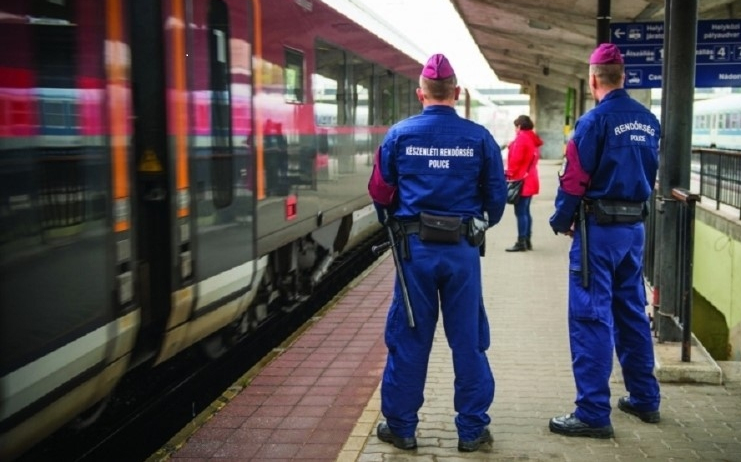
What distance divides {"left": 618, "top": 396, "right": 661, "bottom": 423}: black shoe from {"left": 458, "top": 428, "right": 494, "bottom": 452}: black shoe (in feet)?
2.99

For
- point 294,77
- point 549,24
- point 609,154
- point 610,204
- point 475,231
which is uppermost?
point 549,24

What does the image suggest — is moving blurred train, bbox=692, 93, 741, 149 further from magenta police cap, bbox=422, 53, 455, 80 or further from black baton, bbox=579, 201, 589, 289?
magenta police cap, bbox=422, 53, 455, 80

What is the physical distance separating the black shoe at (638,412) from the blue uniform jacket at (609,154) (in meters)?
1.09

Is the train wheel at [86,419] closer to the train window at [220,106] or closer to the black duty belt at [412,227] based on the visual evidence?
the train window at [220,106]

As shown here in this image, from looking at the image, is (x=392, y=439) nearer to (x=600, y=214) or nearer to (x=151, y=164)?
(x=600, y=214)

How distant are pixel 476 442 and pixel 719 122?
37849mm

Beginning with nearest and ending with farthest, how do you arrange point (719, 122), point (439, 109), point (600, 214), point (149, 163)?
point (439, 109) < point (600, 214) < point (149, 163) < point (719, 122)

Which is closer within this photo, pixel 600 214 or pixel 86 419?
pixel 600 214

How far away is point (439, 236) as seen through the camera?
14.5 feet

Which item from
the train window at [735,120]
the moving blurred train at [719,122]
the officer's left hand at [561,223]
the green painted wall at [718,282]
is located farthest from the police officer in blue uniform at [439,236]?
Answer: the train window at [735,120]

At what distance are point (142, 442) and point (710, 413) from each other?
130 inches

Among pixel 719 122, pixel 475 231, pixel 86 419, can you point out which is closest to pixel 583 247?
pixel 475 231

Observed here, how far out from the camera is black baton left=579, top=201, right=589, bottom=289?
185 inches

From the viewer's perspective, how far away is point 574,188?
474cm
